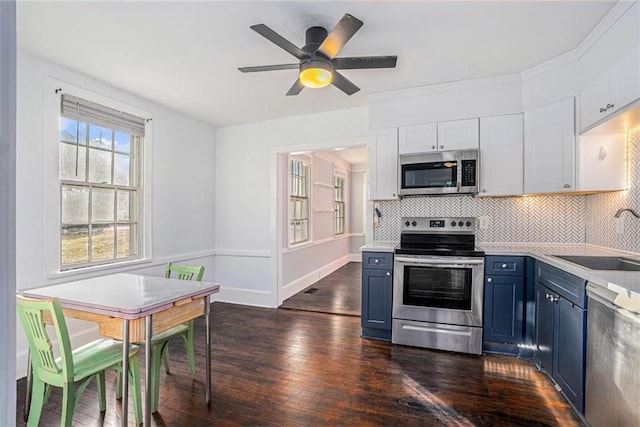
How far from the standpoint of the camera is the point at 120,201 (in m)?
3.49

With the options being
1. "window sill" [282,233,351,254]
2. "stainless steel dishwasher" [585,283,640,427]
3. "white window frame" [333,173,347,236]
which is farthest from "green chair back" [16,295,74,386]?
"white window frame" [333,173,347,236]

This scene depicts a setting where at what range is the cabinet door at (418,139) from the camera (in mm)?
3326

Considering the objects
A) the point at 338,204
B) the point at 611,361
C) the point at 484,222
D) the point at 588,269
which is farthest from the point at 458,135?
the point at 338,204

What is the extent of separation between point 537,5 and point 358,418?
2.92 metres

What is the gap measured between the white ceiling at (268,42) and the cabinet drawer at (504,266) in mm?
1774

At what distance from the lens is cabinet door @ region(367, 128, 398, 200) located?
11.4 ft

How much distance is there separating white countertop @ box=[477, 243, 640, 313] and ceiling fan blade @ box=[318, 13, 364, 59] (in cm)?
196

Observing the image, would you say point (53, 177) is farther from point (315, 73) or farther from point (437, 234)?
point (437, 234)

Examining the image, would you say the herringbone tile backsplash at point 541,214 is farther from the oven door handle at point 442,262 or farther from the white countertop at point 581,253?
the oven door handle at point 442,262

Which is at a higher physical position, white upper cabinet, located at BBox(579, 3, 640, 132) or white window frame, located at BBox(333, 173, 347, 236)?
white upper cabinet, located at BBox(579, 3, 640, 132)

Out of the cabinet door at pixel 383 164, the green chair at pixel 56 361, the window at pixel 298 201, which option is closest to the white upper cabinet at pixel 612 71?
the cabinet door at pixel 383 164

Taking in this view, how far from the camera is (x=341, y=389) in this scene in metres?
2.36

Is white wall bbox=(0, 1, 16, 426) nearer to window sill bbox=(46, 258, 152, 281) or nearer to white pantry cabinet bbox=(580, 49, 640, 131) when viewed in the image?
white pantry cabinet bbox=(580, 49, 640, 131)

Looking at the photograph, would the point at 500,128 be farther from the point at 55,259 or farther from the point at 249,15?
the point at 55,259
